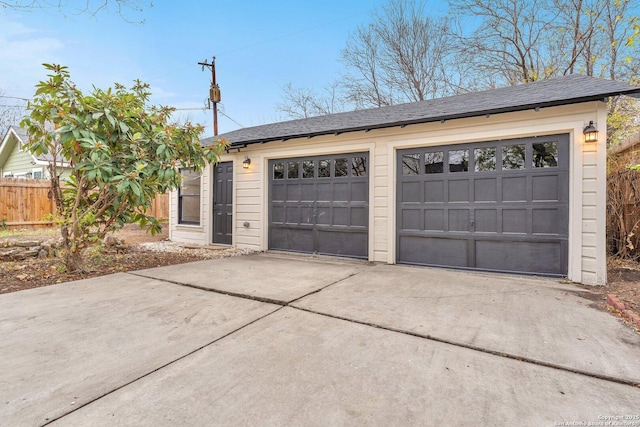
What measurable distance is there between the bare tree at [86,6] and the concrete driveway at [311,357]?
301 centimetres

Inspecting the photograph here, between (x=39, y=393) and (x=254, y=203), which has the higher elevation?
(x=254, y=203)

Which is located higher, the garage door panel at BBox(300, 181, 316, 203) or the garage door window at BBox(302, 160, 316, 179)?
the garage door window at BBox(302, 160, 316, 179)

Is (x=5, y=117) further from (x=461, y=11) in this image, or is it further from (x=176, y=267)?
(x=461, y=11)

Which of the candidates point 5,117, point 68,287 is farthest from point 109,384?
point 5,117

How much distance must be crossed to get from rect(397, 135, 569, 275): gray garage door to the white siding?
13cm

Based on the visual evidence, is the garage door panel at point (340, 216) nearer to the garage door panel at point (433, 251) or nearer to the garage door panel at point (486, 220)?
the garage door panel at point (433, 251)

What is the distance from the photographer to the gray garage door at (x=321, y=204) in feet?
19.1

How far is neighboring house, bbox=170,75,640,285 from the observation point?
4086 mm

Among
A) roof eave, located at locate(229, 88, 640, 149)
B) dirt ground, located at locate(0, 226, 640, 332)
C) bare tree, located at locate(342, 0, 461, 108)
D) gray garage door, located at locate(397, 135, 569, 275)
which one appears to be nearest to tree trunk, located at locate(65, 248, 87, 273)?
dirt ground, located at locate(0, 226, 640, 332)

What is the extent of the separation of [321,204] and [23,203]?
10326 millimetres

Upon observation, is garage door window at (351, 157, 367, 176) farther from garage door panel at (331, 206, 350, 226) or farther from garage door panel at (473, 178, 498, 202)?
garage door panel at (473, 178, 498, 202)

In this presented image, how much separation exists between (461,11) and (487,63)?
6.12ft

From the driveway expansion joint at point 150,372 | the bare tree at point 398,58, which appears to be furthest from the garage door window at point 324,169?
the bare tree at point 398,58

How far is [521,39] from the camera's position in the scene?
→ 9.91 meters
